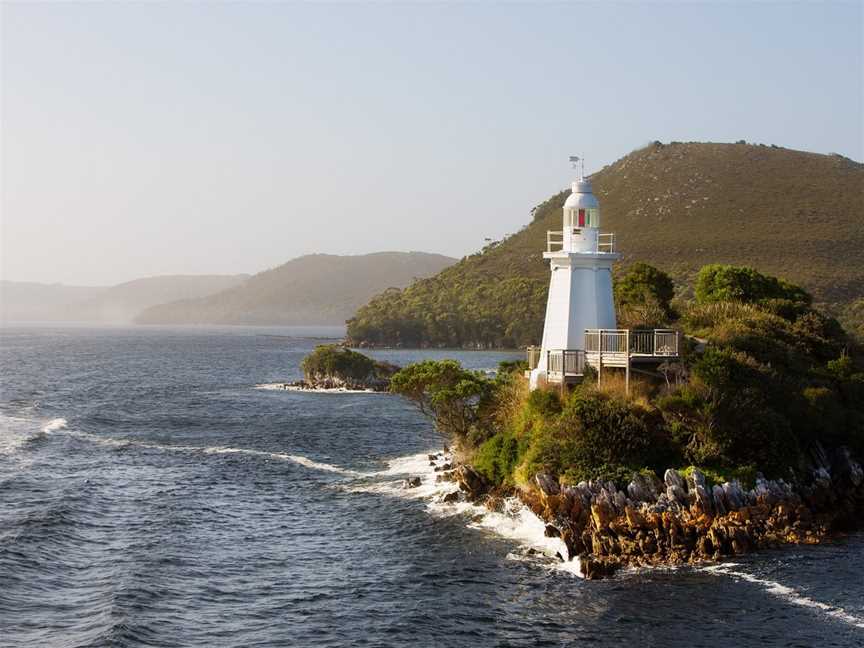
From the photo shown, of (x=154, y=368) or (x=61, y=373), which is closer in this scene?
(x=61, y=373)

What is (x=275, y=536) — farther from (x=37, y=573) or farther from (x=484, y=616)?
(x=484, y=616)

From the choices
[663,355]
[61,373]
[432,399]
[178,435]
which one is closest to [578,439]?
[663,355]

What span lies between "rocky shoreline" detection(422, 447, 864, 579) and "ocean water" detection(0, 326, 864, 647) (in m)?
0.88

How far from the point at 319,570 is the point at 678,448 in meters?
14.7

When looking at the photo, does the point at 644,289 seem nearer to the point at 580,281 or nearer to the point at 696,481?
the point at 580,281

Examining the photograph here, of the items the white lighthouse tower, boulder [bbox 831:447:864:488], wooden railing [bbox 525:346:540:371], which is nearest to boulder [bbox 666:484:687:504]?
boulder [bbox 831:447:864:488]

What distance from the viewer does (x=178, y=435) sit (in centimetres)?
6391

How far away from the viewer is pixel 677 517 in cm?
3384

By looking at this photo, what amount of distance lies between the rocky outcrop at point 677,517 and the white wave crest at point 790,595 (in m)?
1.17

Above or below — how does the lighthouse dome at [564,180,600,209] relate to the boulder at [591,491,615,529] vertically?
above

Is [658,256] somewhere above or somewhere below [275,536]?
above

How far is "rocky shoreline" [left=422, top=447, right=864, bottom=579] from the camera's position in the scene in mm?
32594

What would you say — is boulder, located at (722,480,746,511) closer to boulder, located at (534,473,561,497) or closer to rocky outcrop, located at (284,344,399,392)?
boulder, located at (534,473,561,497)

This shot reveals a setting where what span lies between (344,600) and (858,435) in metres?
24.8
